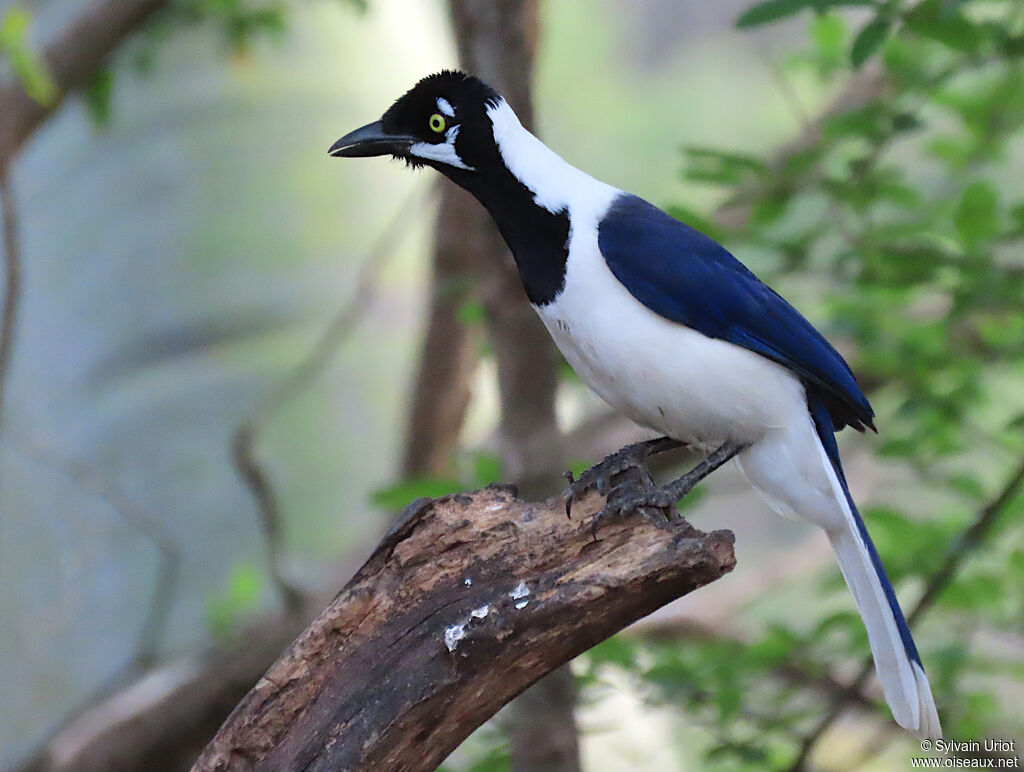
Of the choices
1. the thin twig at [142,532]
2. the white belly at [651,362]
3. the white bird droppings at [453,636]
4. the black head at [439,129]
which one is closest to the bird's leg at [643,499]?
the white belly at [651,362]

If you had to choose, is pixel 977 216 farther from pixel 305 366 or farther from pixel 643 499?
pixel 305 366

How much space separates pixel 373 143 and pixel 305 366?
5.79ft

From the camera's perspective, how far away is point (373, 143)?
2.52m

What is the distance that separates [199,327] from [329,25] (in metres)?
1.42

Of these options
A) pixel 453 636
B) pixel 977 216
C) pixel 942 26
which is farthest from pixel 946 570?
pixel 453 636

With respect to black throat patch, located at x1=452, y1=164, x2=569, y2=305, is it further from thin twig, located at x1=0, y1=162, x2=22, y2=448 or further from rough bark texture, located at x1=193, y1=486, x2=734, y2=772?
thin twig, located at x1=0, y1=162, x2=22, y2=448

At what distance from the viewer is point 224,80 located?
193 inches

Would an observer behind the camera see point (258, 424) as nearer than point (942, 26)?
No

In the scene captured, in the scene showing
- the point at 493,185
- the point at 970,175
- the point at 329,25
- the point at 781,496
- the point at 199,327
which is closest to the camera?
the point at 493,185

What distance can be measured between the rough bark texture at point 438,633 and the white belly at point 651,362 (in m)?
0.38

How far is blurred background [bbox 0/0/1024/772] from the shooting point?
11.0ft

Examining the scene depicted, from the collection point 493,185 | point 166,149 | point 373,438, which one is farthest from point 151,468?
point 493,185

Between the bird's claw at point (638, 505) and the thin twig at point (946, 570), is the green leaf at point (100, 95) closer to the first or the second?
the bird's claw at point (638, 505)

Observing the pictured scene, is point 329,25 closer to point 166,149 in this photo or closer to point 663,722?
point 166,149
